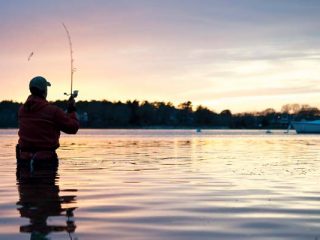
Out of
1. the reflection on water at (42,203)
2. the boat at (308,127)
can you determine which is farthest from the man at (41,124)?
the boat at (308,127)

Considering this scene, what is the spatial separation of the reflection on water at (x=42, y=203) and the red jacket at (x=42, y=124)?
576 mm

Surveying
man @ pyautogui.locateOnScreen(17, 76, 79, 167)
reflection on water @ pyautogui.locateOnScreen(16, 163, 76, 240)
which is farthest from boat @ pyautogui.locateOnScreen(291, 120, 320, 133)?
man @ pyautogui.locateOnScreen(17, 76, 79, 167)

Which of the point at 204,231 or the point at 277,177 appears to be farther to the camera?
the point at 277,177

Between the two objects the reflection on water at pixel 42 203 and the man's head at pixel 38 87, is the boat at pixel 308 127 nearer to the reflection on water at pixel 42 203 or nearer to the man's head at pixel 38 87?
the reflection on water at pixel 42 203

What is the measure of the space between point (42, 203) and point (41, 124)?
2095mm

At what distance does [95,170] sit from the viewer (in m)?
15.6

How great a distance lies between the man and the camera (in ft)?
33.2

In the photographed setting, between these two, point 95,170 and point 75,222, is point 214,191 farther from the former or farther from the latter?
point 95,170

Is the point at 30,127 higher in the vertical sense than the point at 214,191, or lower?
higher

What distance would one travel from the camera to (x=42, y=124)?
10.2 meters

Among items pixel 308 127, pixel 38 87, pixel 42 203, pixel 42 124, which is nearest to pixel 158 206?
pixel 42 203

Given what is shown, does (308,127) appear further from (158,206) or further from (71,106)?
(158,206)

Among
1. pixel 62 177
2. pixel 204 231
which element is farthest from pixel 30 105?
pixel 204 231

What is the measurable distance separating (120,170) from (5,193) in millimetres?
6014
